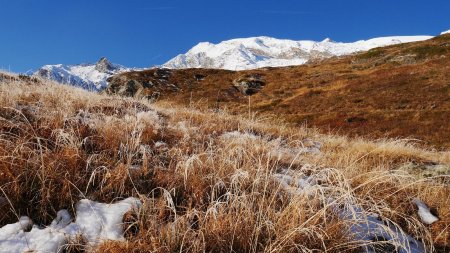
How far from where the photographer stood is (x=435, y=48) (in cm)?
5116

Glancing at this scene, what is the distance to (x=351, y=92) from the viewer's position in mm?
38750

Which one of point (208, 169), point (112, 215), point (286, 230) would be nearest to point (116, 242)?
point (112, 215)

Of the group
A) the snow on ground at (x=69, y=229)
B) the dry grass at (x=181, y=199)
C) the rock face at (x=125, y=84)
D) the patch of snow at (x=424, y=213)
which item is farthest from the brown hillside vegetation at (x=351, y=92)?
the snow on ground at (x=69, y=229)

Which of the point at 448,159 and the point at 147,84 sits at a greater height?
the point at 147,84

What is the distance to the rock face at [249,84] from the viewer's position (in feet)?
171

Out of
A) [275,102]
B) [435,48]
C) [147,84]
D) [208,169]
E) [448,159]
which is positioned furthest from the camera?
[147,84]

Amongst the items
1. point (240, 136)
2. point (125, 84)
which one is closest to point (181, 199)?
point (240, 136)

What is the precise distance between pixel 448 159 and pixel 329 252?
452 inches

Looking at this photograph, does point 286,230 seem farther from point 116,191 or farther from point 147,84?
point 147,84

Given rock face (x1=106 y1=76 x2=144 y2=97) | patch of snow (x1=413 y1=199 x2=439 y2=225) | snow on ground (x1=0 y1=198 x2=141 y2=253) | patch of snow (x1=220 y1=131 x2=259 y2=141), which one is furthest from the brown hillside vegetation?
snow on ground (x1=0 y1=198 x2=141 y2=253)

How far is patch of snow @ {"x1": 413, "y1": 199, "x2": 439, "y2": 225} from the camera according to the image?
475 centimetres

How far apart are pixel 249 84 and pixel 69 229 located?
169 feet

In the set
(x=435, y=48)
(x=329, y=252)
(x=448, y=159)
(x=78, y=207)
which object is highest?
(x=435, y=48)

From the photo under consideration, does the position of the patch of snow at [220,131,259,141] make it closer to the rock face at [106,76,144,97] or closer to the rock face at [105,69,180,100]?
the rock face at [106,76,144,97]
